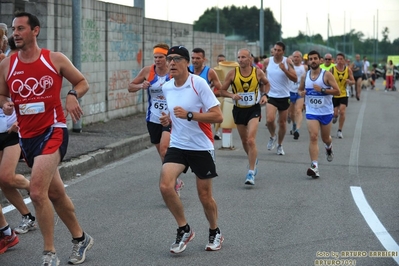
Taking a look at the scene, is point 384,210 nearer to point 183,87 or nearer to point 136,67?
point 183,87

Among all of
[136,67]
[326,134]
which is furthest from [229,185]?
[136,67]

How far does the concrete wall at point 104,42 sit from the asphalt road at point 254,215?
3.61 m

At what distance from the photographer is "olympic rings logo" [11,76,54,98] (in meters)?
6.71

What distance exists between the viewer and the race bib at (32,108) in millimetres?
6727

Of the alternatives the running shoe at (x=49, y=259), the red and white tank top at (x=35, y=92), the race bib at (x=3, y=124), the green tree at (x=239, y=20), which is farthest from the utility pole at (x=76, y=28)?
the green tree at (x=239, y=20)

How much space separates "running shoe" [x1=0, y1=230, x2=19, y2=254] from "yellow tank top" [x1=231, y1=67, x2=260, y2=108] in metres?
5.27

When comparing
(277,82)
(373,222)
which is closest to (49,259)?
(373,222)

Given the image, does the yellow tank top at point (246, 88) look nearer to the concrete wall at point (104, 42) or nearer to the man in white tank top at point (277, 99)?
the man in white tank top at point (277, 99)

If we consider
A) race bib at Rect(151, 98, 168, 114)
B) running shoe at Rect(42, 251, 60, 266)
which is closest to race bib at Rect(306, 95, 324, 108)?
race bib at Rect(151, 98, 168, 114)

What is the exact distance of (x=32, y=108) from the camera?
6.73 metres

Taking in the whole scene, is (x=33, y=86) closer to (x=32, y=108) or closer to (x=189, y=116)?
(x=32, y=108)

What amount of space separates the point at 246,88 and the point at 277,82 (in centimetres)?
359

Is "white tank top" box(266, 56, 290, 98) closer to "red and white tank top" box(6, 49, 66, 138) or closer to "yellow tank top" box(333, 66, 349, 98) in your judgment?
"yellow tank top" box(333, 66, 349, 98)

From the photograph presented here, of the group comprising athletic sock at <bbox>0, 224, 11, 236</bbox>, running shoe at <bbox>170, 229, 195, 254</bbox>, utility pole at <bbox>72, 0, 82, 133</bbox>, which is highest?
utility pole at <bbox>72, 0, 82, 133</bbox>
